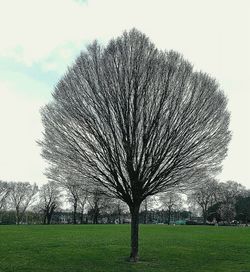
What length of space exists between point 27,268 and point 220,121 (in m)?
10.1

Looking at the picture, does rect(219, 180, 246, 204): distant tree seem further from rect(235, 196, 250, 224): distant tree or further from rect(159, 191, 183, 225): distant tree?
rect(159, 191, 183, 225): distant tree

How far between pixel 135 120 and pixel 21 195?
100m

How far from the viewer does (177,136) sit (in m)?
15.1

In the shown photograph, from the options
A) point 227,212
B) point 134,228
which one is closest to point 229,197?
point 227,212

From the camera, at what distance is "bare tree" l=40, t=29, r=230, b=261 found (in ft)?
49.7

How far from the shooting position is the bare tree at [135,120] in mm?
15148

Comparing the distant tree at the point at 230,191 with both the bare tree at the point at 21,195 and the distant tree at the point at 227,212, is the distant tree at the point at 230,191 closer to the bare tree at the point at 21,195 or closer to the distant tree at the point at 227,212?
the distant tree at the point at 227,212

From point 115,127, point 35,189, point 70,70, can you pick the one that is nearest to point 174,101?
point 115,127

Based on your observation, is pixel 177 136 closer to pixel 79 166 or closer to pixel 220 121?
pixel 220 121

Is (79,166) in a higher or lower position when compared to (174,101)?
lower

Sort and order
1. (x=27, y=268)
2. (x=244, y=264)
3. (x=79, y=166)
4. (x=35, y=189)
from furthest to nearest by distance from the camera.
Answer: (x=35, y=189)
(x=244, y=264)
(x=79, y=166)
(x=27, y=268)

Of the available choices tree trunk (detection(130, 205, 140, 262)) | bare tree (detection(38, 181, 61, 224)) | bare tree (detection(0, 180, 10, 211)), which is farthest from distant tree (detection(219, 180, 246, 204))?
tree trunk (detection(130, 205, 140, 262))

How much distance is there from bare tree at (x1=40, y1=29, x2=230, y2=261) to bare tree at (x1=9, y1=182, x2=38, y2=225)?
9757 cm

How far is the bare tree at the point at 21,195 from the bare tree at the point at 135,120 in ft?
320
